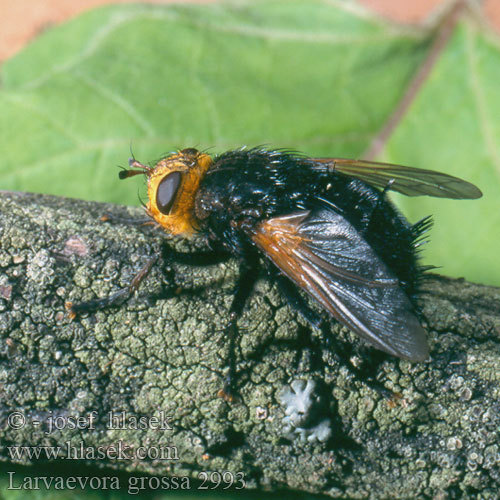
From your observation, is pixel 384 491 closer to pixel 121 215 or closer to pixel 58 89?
pixel 121 215

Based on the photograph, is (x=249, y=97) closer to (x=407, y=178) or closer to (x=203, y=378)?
(x=407, y=178)

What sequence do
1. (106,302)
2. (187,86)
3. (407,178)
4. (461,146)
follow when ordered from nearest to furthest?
(106,302)
(407,178)
(187,86)
(461,146)

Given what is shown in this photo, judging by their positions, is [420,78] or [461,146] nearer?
[461,146]

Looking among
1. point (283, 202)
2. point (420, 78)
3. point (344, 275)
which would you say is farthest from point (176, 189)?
point (420, 78)

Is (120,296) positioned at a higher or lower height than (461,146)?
lower

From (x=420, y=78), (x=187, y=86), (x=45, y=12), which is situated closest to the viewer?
(x=187, y=86)

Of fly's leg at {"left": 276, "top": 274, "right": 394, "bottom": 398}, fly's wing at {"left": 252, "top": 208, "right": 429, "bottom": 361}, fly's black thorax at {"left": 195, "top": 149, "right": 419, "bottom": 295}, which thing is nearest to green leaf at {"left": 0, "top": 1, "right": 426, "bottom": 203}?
fly's black thorax at {"left": 195, "top": 149, "right": 419, "bottom": 295}
